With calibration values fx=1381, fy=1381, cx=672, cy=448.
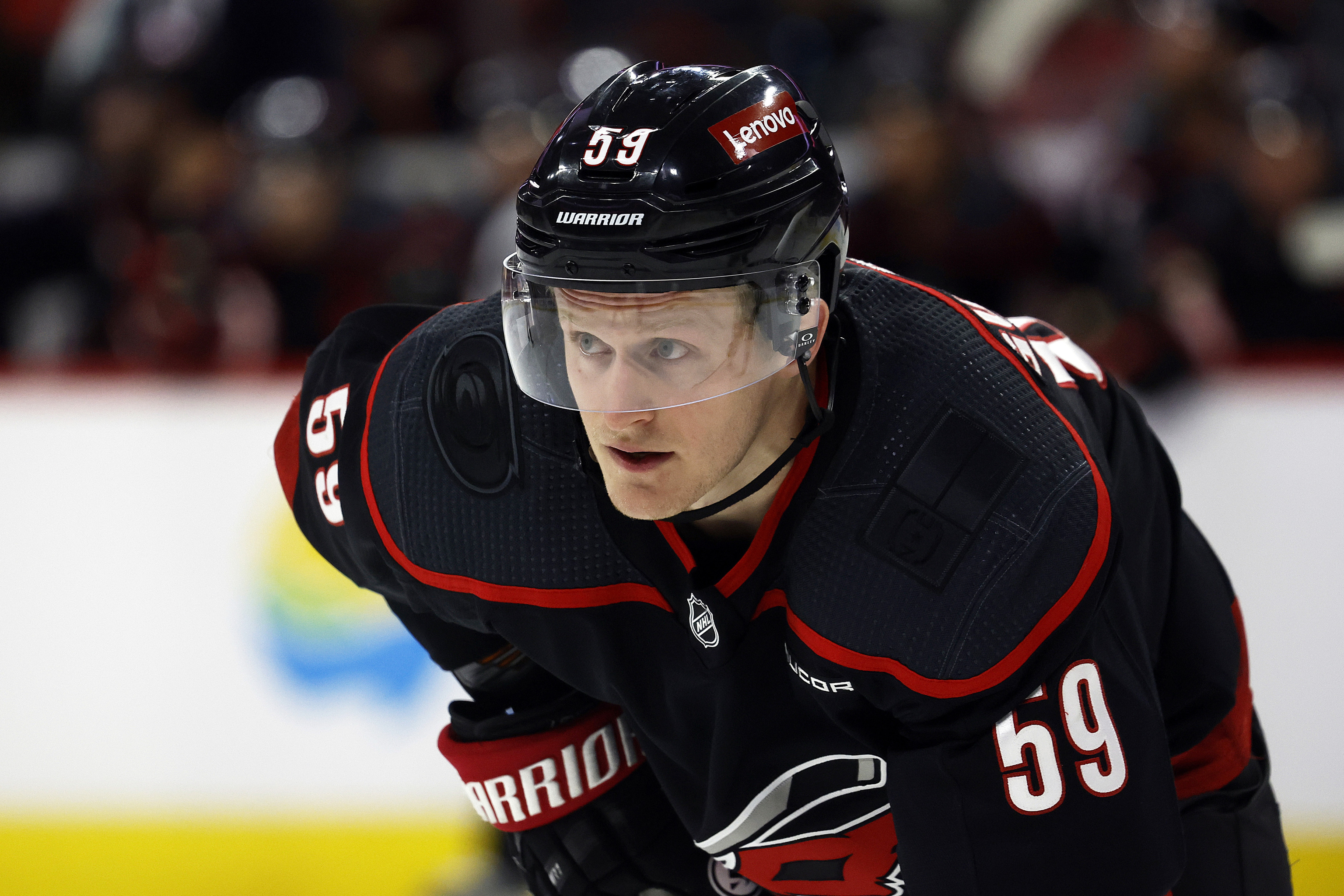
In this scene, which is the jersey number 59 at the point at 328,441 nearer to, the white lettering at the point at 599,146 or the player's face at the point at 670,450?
the player's face at the point at 670,450

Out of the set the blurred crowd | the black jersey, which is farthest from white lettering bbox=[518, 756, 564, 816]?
the blurred crowd

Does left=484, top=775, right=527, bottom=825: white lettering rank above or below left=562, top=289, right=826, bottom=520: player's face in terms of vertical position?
below

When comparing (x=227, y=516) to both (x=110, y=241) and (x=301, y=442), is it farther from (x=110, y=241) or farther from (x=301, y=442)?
(x=110, y=241)

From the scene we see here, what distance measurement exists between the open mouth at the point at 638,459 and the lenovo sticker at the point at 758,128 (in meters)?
0.31

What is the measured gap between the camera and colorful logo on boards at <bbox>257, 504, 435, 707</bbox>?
2818 mm

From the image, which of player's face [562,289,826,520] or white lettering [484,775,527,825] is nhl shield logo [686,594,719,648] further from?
white lettering [484,775,527,825]

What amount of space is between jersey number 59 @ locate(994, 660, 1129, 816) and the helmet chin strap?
34 centimetres

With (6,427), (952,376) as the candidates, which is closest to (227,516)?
(6,427)

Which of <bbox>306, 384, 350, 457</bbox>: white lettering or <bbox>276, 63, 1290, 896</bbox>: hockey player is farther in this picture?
<bbox>306, 384, 350, 457</bbox>: white lettering

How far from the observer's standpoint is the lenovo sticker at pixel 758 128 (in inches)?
54.8

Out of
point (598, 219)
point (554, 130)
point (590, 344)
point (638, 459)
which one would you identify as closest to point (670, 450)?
point (638, 459)

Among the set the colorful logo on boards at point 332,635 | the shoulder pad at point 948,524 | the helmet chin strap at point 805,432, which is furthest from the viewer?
the colorful logo on boards at point 332,635

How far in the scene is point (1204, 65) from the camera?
399 cm

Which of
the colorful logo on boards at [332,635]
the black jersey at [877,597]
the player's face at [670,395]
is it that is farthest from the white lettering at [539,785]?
the colorful logo on boards at [332,635]
